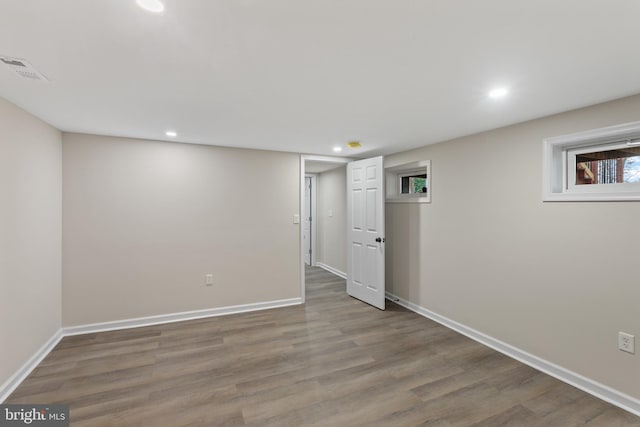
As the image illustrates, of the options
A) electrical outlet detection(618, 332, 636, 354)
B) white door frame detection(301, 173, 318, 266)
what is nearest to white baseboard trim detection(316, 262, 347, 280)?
white door frame detection(301, 173, 318, 266)

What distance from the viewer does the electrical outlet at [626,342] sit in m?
1.97

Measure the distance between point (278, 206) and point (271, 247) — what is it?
58 centimetres

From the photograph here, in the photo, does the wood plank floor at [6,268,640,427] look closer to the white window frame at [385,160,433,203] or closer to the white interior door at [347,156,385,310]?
the white interior door at [347,156,385,310]

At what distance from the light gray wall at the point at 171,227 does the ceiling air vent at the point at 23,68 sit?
1.50 meters

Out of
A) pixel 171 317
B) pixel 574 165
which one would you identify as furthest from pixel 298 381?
pixel 574 165

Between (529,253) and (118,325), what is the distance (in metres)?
4.32

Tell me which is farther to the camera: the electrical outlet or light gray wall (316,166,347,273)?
light gray wall (316,166,347,273)

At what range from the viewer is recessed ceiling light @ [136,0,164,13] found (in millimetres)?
1094

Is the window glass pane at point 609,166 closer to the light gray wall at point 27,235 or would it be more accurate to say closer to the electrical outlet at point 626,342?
the electrical outlet at point 626,342

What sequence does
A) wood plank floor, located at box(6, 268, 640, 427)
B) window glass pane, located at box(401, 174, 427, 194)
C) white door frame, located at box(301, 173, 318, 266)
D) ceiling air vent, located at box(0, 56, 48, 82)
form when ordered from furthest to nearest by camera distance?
1. white door frame, located at box(301, 173, 318, 266)
2. window glass pane, located at box(401, 174, 427, 194)
3. wood plank floor, located at box(6, 268, 640, 427)
4. ceiling air vent, located at box(0, 56, 48, 82)

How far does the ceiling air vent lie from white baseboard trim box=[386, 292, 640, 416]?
13.6 feet

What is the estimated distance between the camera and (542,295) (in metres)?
2.46

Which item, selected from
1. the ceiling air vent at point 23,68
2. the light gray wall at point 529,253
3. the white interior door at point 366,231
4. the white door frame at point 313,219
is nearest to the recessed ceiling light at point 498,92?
the light gray wall at point 529,253

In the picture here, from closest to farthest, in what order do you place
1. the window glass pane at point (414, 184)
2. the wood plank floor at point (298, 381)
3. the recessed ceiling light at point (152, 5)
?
the recessed ceiling light at point (152, 5) → the wood plank floor at point (298, 381) → the window glass pane at point (414, 184)
